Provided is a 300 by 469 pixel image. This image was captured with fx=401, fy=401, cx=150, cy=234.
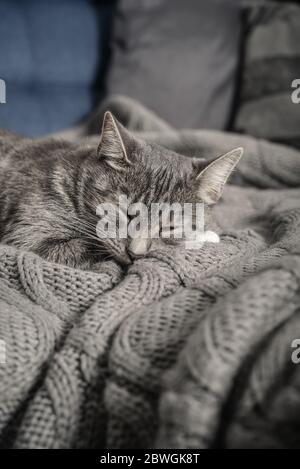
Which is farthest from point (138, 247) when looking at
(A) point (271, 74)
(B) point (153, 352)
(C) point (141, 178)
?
(A) point (271, 74)

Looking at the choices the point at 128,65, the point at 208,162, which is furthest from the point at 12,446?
the point at 128,65

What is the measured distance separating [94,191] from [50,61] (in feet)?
4.05

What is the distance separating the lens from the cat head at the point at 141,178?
0.91 m

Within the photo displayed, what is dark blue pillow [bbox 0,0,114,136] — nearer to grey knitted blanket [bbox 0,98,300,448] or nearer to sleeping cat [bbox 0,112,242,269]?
sleeping cat [bbox 0,112,242,269]

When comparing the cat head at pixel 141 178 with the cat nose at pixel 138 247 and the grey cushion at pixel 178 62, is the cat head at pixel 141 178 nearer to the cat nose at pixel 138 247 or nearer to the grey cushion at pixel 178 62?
the cat nose at pixel 138 247

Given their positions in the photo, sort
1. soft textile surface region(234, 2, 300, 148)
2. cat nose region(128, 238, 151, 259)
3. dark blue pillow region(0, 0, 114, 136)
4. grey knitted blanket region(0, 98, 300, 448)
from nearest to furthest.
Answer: grey knitted blanket region(0, 98, 300, 448) → cat nose region(128, 238, 151, 259) → soft textile surface region(234, 2, 300, 148) → dark blue pillow region(0, 0, 114, 136)

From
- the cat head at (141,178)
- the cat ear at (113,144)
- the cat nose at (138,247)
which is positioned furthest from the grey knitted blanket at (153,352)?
the cat ear at (113,144)

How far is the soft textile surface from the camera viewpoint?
5.48ft

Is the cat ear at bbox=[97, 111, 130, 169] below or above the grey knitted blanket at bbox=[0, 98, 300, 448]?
above

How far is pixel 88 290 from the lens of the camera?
73cm

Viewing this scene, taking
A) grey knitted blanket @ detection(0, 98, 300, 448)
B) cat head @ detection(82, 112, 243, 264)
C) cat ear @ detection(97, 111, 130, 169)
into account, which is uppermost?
cat ear @ detection(97, 111, 130, 169)

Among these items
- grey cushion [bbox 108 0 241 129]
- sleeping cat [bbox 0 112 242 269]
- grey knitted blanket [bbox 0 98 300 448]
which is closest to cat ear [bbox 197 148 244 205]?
sleeping cat [bbox 0 112 242 269]

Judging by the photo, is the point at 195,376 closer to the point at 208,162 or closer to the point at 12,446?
the point at 12,446

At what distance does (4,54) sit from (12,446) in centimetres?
168
